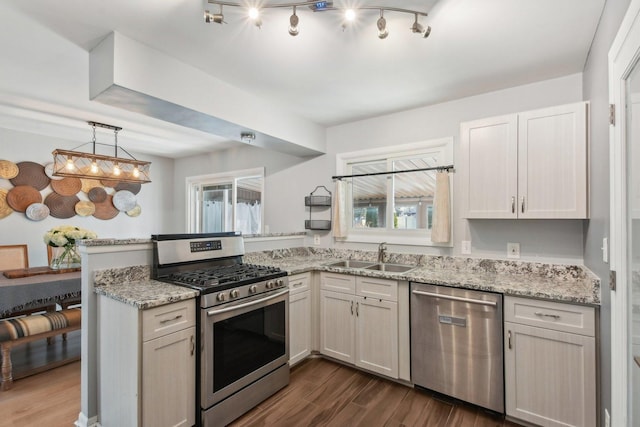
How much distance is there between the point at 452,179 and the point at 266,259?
6.61ft

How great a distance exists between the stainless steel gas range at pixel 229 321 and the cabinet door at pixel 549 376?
1.62 m

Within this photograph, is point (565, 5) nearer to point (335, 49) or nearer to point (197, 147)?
point (335, 49)

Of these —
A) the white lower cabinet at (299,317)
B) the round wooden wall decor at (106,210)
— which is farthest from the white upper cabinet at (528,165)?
the round wooden wall decor at (106,210)

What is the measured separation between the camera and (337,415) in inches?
82.1

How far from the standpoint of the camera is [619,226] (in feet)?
4.26

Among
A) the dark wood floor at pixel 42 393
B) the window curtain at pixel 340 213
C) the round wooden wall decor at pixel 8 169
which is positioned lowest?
the dark wood floor at pixel 42 393

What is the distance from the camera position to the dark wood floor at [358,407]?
6.61 ft

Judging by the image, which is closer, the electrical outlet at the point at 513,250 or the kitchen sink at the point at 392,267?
the electrical outlet at the point at 513,250

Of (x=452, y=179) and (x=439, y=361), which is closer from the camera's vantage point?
(x=439, y=361)

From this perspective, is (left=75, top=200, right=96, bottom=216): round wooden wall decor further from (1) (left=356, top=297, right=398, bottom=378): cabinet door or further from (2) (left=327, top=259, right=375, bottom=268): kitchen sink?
(1) (left=356, top=297, right=398, bottom=378): cabinet door

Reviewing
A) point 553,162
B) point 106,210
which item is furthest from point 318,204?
point 106,210

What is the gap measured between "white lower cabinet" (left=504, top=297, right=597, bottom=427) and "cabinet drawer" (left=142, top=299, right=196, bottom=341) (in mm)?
2026

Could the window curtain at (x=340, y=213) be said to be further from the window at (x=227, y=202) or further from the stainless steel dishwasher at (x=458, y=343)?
the window at (x=227, y=202)

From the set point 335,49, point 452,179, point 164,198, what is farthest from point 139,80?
point 164,198
